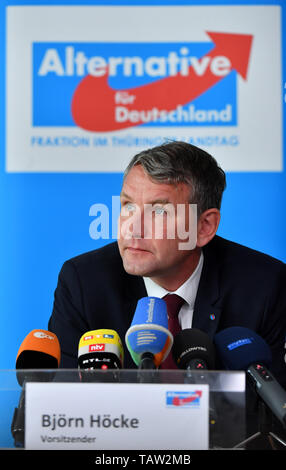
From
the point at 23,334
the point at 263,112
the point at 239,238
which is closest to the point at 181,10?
the point at 263,112

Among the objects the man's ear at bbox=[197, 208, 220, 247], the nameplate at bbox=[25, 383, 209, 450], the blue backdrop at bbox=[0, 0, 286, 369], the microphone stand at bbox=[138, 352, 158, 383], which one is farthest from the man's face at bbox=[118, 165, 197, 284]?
the blue backdrop at bbox=[0, 0, 286, 369]

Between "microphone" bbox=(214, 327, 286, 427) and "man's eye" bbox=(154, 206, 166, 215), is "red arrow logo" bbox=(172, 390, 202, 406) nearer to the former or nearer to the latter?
"microphone" bbox=(214, 327, 286, 427)

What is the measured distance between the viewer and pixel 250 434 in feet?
4.20

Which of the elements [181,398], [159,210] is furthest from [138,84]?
[181,398]

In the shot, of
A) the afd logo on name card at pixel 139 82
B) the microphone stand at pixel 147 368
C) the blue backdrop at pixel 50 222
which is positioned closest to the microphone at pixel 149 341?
the microphone stand at pixel 147 368

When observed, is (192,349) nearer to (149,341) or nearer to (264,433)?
(149,341)

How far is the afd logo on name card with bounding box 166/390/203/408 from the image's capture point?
3.70 ft

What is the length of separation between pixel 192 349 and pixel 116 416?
0.32 meters

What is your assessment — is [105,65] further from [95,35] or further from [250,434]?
[250,434]

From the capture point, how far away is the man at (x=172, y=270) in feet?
7.04

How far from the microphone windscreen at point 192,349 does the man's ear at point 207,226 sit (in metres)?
0.93

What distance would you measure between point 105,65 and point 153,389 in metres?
2.60

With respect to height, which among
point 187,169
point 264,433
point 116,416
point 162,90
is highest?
point 162,90

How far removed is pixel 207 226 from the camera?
237 cm
